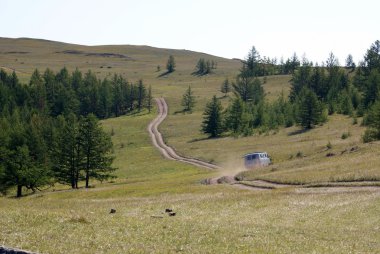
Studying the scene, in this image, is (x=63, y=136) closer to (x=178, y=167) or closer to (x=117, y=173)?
(x=117, y=173)

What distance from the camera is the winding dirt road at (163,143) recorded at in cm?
8900

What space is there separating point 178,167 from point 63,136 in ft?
65.7

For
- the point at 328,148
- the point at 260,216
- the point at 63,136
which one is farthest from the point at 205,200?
the point at 63,136

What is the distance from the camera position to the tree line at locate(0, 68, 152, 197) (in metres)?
74.8

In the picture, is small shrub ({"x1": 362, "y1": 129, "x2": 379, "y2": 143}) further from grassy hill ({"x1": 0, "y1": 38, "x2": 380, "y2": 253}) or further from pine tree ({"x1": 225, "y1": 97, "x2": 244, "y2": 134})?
pine tree ({"x1": 225, "y1": 97, "x2": 244, "y2": 134})

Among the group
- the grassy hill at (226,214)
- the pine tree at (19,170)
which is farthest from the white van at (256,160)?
the pine tree at (19,170)

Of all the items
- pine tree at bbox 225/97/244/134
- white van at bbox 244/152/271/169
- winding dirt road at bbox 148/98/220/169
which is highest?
pine tree at bbox 225/97/244/134

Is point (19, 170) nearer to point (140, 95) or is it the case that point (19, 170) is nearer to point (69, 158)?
point (69, 158)

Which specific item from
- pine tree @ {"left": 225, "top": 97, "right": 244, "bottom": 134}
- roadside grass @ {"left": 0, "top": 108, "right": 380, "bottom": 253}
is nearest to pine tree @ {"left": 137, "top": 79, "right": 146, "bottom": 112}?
pine tree @ {"left": 225, "top": 97, "right": 244, "bottom": 134}

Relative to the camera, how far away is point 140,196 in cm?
5172

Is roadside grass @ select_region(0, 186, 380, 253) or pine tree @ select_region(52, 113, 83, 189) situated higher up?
roadside grass @ select_region(0, 186, 380, 253)

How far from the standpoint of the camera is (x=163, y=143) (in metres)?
115

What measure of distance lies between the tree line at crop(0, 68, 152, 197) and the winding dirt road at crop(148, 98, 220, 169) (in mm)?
5721

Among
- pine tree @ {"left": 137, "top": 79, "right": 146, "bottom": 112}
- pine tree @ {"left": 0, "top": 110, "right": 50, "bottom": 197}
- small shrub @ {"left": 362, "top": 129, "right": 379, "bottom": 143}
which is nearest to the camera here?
small shrub @ {"left": 362, "top": 129, "right": 379, "bottom": 143}
